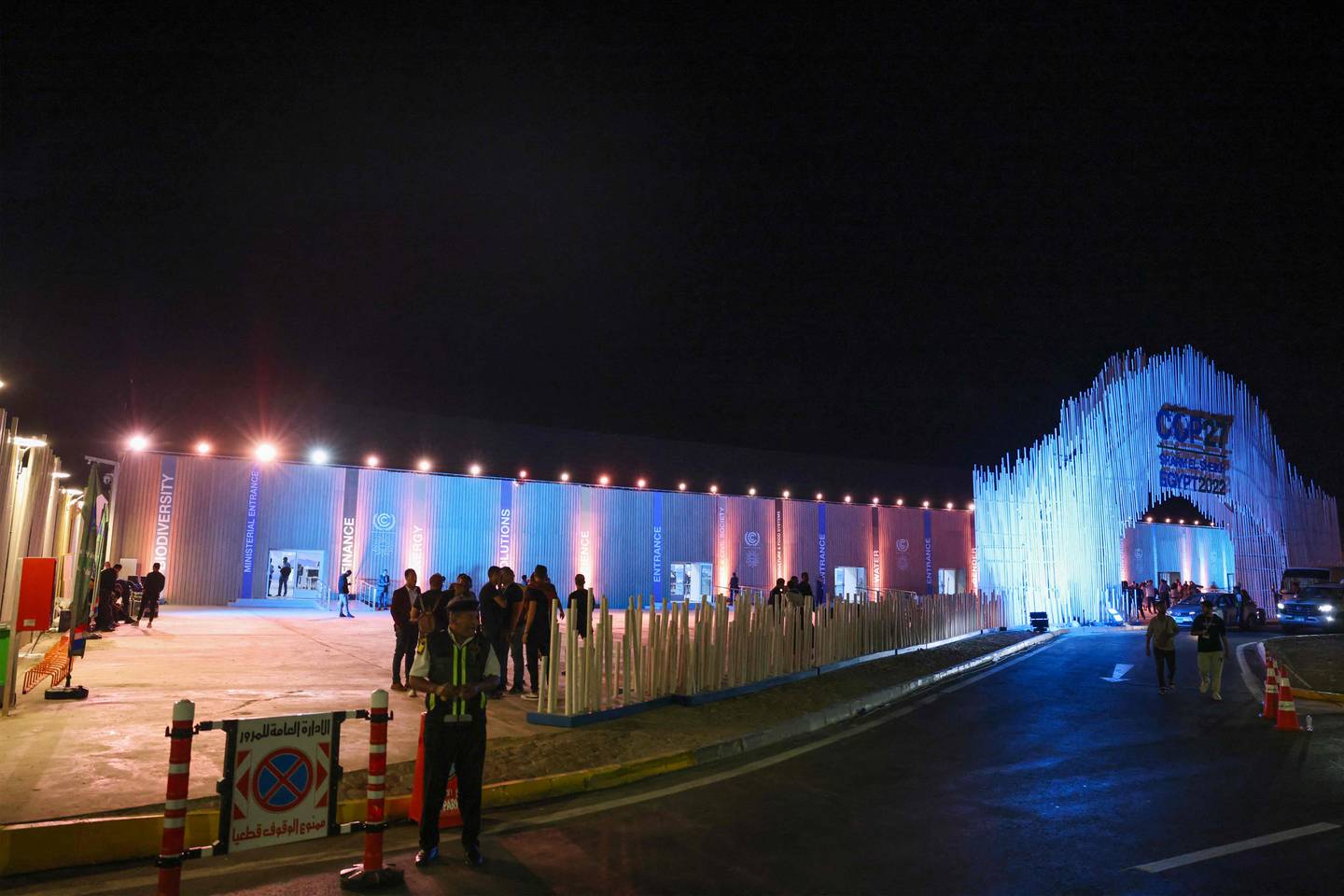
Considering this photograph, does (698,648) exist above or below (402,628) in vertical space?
below

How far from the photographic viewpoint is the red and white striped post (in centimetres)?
435

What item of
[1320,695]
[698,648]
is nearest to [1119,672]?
[1320,695]

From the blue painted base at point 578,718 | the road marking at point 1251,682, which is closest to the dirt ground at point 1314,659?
the road marking at point 1251,682

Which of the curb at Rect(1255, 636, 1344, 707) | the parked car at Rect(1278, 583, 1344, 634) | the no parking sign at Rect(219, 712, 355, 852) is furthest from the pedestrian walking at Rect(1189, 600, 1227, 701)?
the parked car at Rect(1278, 583, 1344, 634)

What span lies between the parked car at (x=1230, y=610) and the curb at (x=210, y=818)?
81.3ft

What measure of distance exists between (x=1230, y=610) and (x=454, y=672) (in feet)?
108

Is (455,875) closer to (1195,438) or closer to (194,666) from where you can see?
(194,666)

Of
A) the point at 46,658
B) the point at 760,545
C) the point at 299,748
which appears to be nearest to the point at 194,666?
the point at 46,658

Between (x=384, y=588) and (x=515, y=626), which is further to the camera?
(x=384, y=588)

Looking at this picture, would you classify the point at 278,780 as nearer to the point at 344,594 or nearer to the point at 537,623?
the point at 537,623

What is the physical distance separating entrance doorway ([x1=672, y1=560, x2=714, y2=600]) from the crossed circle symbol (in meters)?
34.0

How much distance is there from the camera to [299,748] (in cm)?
511

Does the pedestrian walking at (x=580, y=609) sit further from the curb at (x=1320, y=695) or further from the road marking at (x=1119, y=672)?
the curb at (x=1320, y=695)

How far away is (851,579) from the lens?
4306 centimetres
